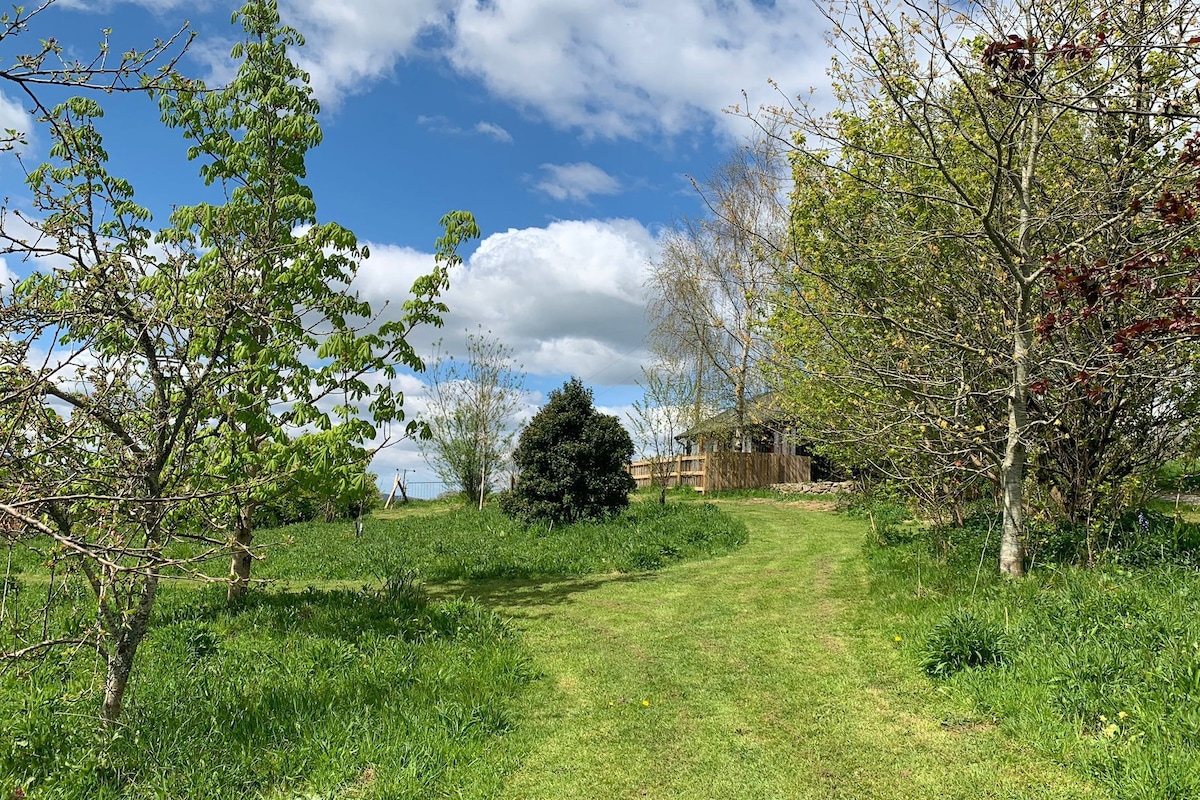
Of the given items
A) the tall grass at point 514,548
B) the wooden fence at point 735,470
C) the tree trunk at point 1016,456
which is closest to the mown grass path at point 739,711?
the tree trunk at point 1016,456

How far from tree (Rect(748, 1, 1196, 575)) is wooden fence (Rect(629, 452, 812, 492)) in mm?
18807

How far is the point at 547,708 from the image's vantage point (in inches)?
236

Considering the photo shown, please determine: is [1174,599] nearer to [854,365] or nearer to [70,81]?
[854,365]

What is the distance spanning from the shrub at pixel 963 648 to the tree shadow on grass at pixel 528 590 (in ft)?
15.3

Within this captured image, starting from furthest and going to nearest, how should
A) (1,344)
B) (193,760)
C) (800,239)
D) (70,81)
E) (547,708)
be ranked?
1. (800,239)
2. (547,708)
3. (193,760)
4. (1,344)
5. (70,81)

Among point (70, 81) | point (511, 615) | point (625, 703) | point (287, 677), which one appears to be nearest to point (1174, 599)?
point (625, 703)

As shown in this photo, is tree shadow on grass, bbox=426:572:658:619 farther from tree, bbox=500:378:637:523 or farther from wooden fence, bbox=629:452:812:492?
wooden fence, bbox=629:452:812:492

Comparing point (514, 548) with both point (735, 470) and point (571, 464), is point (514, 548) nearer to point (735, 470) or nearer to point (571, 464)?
point (571, 464)

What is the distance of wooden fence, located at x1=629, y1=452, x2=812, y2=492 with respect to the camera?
97.3ft

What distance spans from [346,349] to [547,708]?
16.7 feet

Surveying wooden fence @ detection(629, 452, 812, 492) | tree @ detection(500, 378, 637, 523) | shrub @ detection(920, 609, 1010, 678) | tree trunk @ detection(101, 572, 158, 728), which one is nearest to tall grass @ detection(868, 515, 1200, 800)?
shrub @ detection(920, 609, 1010, 678)

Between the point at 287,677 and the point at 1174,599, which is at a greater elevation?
the point at 1174,599

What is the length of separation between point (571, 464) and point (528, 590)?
19.4 feet

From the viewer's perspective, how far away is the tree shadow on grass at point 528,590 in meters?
9.69
